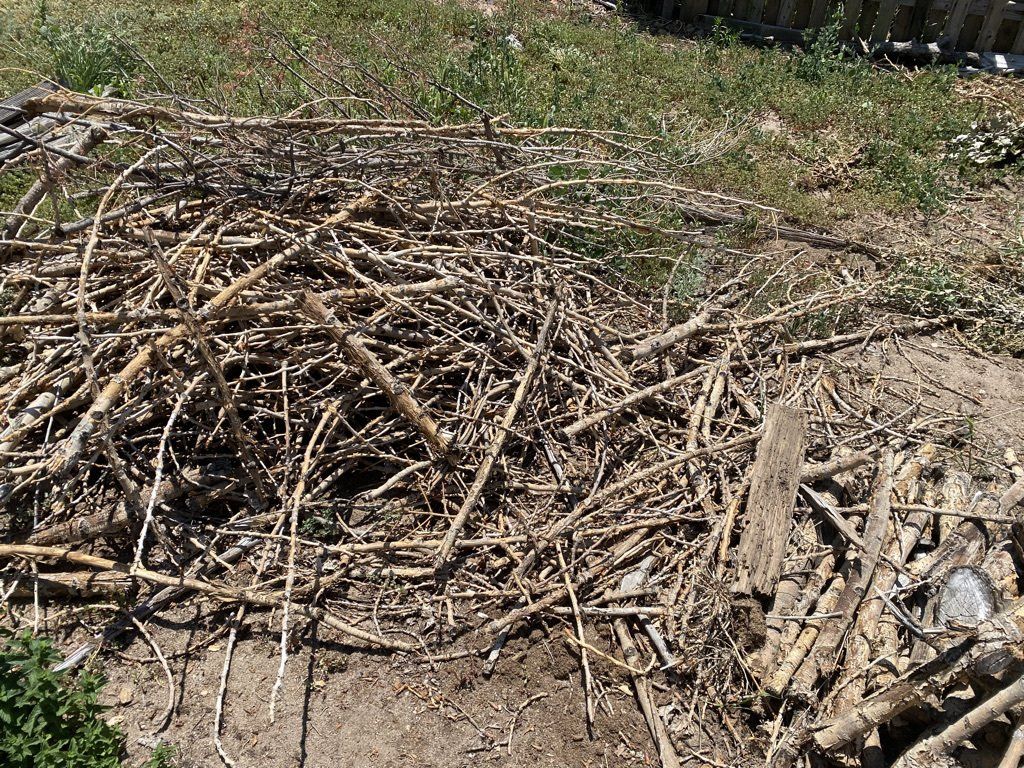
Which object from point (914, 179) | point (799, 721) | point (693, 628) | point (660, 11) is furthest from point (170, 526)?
point (660, 11)

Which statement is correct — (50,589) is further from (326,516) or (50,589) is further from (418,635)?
(418,635)

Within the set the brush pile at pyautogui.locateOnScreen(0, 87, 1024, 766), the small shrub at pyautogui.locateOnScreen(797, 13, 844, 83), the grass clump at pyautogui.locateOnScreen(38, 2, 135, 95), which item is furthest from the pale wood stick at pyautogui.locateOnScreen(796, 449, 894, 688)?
the grass clump at pyautogui.locateOnScreen(38, 2, 135, 95)

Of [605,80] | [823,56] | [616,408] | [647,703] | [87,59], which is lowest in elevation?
[647,703]

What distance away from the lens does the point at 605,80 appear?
7.24m

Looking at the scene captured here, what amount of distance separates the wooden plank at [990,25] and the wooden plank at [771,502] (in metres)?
6.62

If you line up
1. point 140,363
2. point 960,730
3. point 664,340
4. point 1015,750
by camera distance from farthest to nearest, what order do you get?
point 664,340, point 140,363, point 960,730, point 1015,750

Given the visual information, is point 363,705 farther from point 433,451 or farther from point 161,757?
point 433,451

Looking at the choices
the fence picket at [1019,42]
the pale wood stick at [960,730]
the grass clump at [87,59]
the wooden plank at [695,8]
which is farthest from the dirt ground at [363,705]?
the fence picket at [1019,42]

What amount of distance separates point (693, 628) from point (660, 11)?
7561 mm

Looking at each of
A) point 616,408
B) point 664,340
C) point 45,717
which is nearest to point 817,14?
point 664,340

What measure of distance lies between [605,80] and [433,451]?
4893 mm

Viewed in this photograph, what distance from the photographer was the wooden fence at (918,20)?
311 inches

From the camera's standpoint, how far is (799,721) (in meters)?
2.92

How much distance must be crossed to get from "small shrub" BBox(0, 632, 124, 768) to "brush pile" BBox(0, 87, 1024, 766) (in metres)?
0.52
